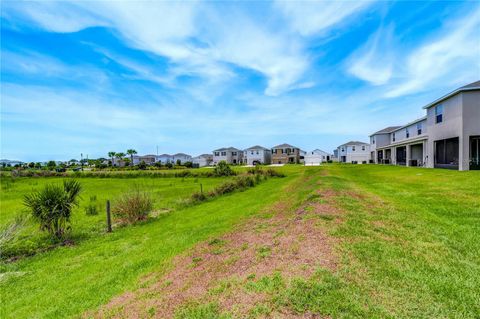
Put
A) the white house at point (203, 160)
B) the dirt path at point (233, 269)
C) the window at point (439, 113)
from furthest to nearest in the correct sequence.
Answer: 1. the white house at point (203, 160)
2. the window at point (439, 113)
3. the dirt path at point (233, 269)

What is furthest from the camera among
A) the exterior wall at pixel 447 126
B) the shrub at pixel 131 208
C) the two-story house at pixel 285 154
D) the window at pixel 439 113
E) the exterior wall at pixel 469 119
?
the two-story house at pixel 285 154

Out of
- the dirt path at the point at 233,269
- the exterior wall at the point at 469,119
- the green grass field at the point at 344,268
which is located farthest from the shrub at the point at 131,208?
the exterior wall at the point at 469,119

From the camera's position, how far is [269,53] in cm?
1925

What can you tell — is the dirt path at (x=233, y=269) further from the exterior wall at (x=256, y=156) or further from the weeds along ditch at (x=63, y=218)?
the exterior wall at (x=256, y=156)

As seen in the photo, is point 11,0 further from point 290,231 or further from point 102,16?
point 290,231

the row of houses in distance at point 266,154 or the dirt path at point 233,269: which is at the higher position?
the row of houses in distance at point 266,154

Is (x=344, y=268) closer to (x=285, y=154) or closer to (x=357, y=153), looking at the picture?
(x=357, y=153)

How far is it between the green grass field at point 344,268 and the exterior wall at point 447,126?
1301 centimetres

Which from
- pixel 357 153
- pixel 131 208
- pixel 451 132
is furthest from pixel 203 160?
pixel 131 208

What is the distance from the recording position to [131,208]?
1240cm

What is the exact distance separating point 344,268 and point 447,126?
25.4 m

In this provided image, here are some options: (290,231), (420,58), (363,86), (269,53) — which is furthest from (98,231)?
(363,86)

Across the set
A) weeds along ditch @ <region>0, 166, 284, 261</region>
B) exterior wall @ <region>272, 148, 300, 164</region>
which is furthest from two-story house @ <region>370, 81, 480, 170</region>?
exterior wall @ <region>272, 148, 300, 164</region>

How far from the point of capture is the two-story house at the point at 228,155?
8019cm
